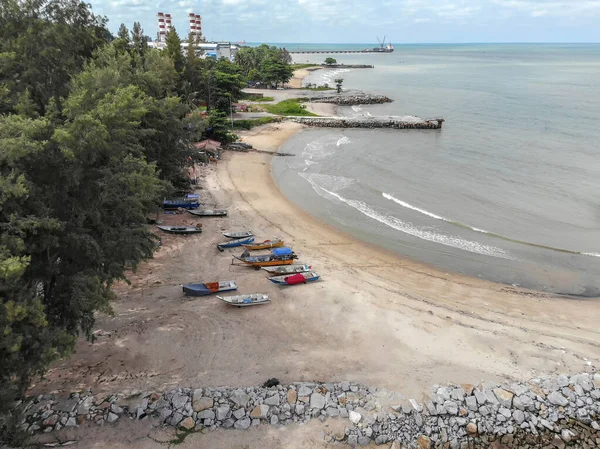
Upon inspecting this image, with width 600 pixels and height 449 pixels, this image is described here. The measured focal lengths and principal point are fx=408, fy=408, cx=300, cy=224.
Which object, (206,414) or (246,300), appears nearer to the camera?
(206,414)

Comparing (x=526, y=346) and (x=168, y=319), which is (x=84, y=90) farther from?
(x=526, y=346)

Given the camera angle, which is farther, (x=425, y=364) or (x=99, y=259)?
(x=425, y=364)

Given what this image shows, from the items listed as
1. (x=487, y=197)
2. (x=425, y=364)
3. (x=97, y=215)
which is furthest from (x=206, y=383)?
(x=487, y=197)

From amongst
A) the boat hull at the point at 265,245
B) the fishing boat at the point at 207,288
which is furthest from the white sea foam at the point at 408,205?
the fishing boat at the point at 207,288

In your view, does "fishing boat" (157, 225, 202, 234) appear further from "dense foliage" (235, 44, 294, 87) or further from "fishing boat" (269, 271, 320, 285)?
"dense foliage" (235, 44, 294, 87)

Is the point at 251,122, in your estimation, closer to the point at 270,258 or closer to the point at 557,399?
the point at 270,258

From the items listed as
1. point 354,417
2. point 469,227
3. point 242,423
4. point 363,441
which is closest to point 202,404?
point 242,423
